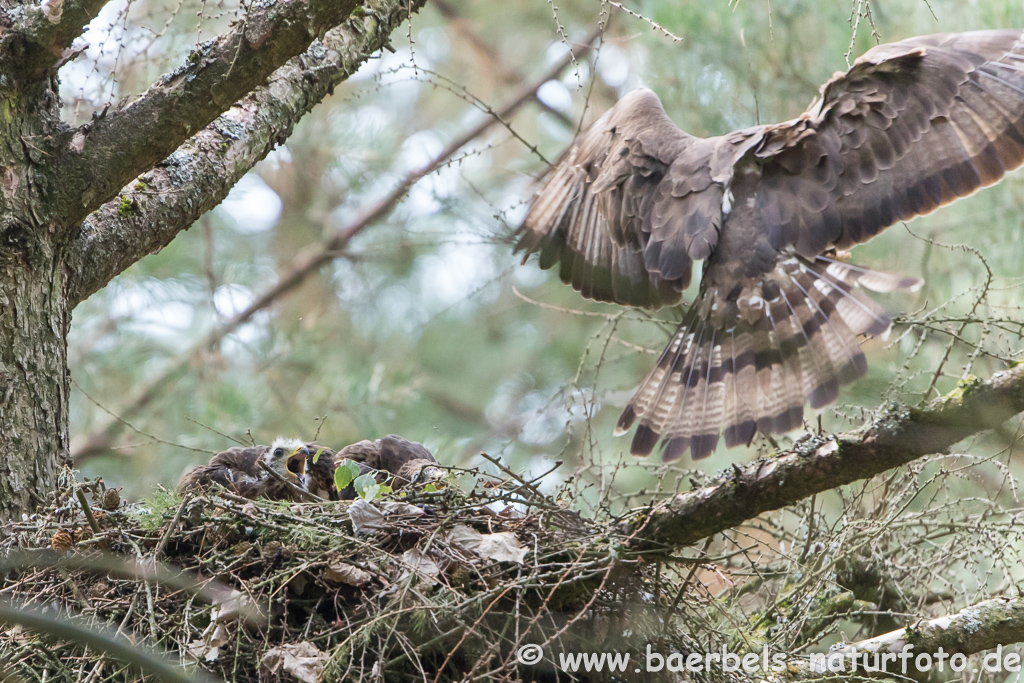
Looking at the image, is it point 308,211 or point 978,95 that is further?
point 308,211

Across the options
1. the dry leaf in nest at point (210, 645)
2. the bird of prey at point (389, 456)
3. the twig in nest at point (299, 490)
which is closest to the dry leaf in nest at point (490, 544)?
the twig in nest at point (299, 490)

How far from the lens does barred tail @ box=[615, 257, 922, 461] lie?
3.26m

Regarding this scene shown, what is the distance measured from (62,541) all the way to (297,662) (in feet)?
2.19

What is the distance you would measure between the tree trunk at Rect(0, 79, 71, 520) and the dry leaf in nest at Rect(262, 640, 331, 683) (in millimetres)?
793

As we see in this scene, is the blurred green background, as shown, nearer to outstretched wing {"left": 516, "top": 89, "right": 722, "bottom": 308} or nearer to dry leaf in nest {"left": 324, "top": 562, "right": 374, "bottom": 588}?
outstretched wing {"left": 516, "top": 89, "right": 722, "bottom": 308}

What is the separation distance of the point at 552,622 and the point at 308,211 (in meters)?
5.04

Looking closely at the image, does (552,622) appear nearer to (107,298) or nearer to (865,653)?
(865,653)

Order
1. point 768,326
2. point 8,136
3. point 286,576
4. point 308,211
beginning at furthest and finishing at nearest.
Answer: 1. point 308,211
2. point 768,326
3. point 8,136
4. point 286,576

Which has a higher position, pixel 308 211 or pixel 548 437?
Answer: pixel 308 211

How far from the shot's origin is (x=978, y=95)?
3332 mm

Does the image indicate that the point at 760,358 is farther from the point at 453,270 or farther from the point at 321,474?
the point at 453,270

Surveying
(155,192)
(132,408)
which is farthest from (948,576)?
(132,408)

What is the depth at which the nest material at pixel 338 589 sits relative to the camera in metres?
2.15

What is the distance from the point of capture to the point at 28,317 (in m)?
2.46
